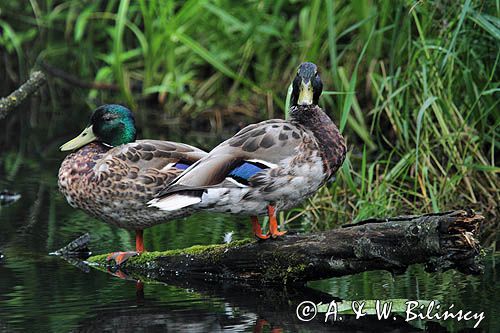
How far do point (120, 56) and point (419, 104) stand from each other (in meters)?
4.34

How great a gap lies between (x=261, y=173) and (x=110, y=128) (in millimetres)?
1331

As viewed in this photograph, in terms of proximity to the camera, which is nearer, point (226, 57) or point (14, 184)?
point (14, 184)

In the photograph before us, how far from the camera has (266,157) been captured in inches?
194


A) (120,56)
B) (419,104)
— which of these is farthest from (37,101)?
(419,104)

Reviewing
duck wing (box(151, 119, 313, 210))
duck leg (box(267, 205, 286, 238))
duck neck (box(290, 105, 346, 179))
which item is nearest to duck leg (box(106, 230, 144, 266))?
duck wing (box(151, 119, 313, 210))

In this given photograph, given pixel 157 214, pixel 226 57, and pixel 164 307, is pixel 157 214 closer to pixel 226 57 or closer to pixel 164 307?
pixel 164 307

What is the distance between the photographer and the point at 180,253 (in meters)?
5.34

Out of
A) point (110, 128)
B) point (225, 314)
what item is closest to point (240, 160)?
point (225, 314)

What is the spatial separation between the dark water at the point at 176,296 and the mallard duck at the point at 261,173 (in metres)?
0.39

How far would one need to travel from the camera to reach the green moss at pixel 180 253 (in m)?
5.18

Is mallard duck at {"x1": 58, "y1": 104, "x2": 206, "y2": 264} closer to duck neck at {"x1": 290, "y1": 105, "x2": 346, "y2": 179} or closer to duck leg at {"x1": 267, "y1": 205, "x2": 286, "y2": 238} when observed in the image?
duck leg at {"x1": 267, "y1": 205, "x2": 286, "y2": 238}

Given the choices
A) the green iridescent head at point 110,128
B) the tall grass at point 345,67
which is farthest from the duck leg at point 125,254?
the tall grass at point 345,67

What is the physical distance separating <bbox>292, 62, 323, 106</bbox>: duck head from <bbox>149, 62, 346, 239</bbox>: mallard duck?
168 mm

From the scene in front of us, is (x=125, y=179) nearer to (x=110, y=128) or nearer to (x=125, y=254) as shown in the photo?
(x=125, y=254)
